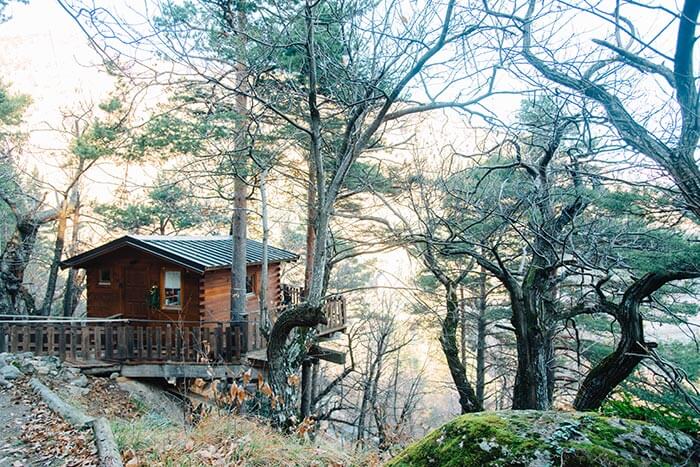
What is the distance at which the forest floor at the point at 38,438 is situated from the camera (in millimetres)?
3869

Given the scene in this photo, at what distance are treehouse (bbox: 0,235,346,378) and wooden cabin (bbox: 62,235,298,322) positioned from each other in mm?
27

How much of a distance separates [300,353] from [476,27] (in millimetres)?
5342

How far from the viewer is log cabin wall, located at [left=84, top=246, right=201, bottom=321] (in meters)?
11.4

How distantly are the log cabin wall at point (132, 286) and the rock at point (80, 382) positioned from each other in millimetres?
2793

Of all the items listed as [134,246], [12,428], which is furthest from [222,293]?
[12,428]

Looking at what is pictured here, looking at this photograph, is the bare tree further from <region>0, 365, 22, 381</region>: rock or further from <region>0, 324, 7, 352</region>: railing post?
<region>0, 324, 7, 352</region>: railing post

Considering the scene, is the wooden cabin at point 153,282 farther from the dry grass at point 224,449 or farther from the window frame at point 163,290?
the dry grass at point 224,449

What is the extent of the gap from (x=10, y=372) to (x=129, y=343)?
2.41 m

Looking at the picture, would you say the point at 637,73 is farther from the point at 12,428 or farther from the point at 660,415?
the point at 12,428

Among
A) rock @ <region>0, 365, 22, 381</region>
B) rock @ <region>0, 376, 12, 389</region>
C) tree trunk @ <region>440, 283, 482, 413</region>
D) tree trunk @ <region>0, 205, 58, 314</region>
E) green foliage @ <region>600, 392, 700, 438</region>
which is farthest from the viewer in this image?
tree trunk @ <region>0, 205, 58, 314</region>

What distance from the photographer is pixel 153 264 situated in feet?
38.2

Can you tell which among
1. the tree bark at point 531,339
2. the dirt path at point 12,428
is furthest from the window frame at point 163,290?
the tree bark at point 531,339

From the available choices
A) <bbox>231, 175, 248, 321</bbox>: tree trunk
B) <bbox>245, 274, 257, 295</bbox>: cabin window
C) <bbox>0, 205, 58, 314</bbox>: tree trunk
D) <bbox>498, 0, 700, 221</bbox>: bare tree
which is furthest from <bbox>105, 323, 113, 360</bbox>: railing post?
<bbox>498, 0, 700, 221</bbox>: bare tree

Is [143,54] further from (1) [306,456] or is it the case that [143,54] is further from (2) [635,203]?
(2) [635,203]
